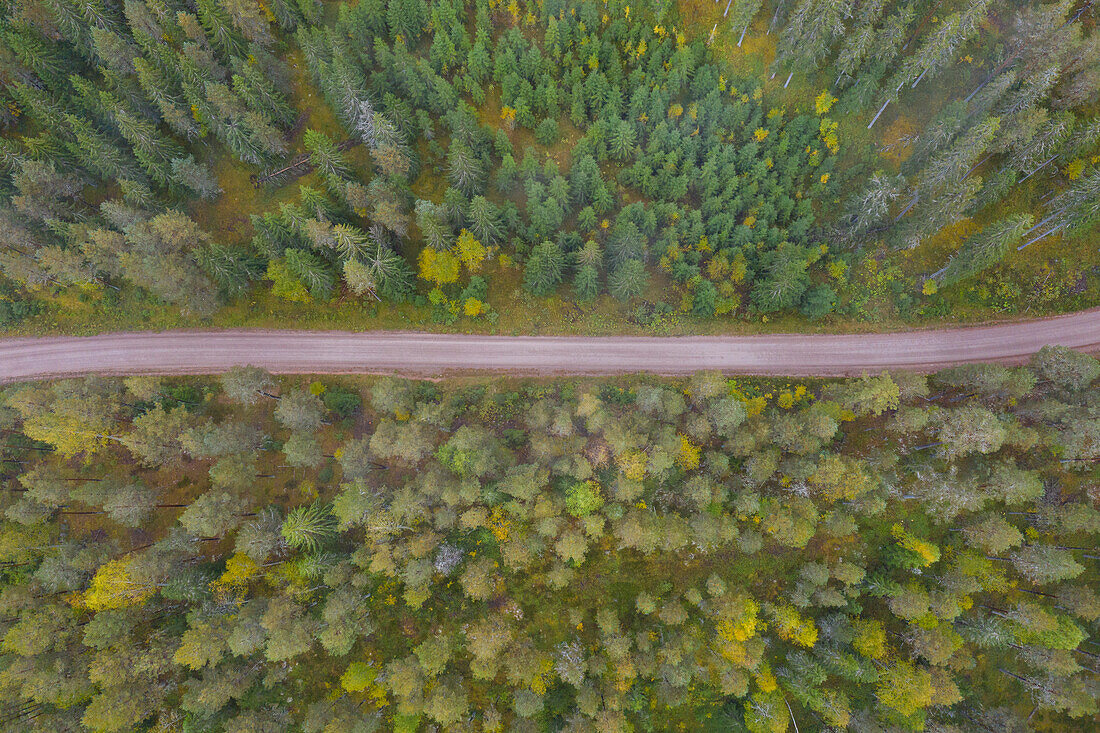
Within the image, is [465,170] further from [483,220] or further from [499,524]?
[499,524]

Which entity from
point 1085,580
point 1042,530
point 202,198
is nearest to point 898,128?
point 1042,530

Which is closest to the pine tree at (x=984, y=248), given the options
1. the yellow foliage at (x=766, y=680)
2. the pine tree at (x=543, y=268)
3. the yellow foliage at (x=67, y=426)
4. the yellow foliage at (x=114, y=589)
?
the pine tree at (x=543, y=268)

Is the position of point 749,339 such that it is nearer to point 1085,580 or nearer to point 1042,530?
point 1042,530

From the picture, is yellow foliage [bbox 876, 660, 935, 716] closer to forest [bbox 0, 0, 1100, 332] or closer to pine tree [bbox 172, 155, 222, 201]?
forest [bbox 0, 0, 1100, 332]

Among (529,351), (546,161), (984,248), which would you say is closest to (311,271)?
(529,351)

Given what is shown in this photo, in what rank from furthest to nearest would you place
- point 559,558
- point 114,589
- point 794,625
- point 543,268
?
point 543,268 < point 559,558 < point 794,625 < point 114,589

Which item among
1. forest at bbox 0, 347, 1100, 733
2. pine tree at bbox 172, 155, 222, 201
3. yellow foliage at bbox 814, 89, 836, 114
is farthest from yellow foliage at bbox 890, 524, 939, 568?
pine tree at bbox 172, 155, 222, 201

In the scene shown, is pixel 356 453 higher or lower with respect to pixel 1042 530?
lower
